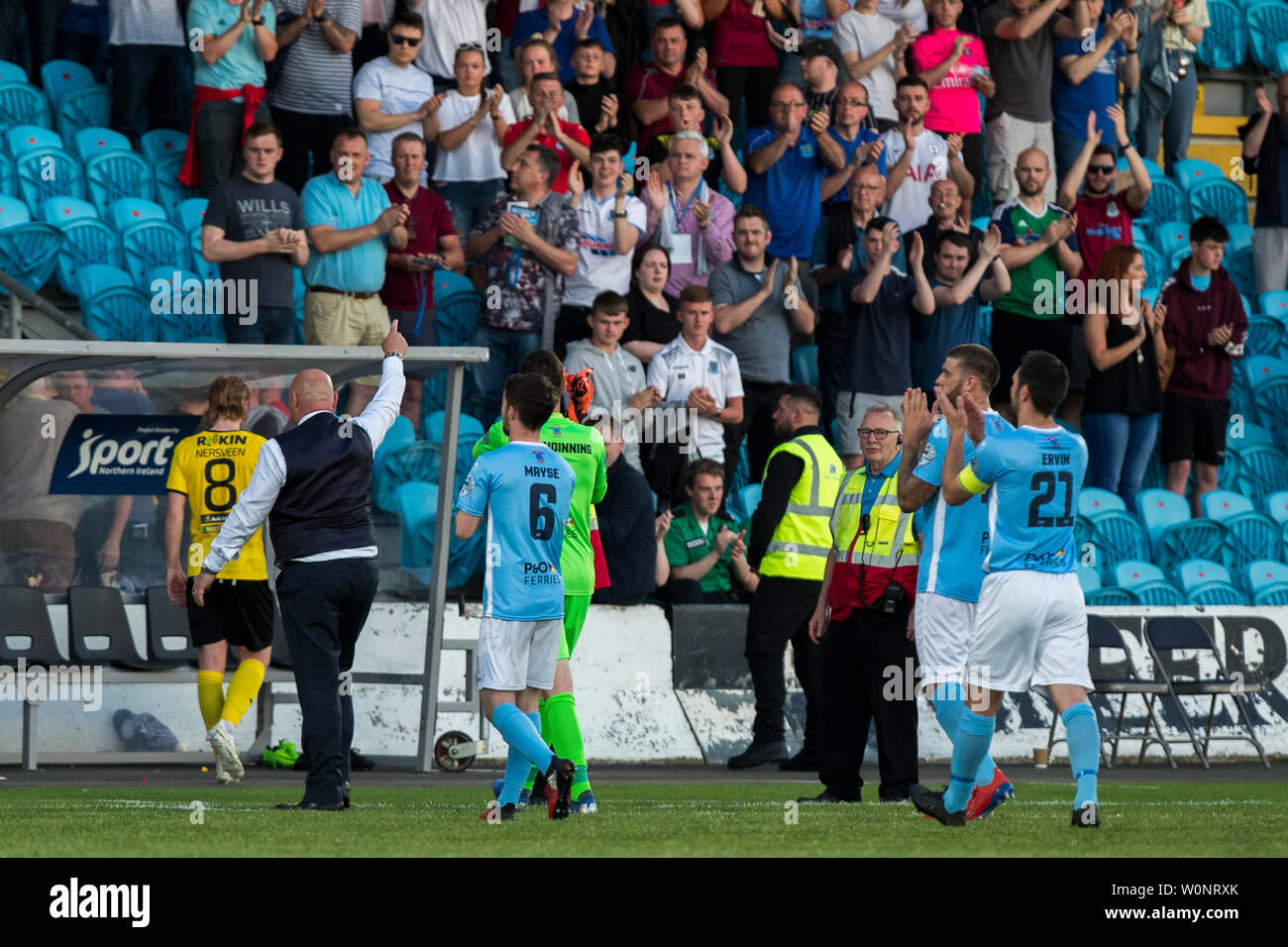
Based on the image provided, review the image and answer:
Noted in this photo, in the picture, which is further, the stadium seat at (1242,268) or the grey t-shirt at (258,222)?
the stadium seat at (1242,268)

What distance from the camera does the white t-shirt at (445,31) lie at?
55.1 ft

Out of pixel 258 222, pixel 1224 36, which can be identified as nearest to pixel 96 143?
pixel 258 222

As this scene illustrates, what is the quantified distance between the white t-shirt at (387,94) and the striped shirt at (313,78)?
181 mm

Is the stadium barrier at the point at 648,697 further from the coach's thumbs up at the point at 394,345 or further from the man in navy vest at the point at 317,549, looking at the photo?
the man in navy vest at the point at 317,549

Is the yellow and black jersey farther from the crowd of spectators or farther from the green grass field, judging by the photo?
the green grass field

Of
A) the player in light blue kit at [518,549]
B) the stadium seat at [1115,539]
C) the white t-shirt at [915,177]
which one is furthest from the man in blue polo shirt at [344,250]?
the stadium seat at [1115,539]

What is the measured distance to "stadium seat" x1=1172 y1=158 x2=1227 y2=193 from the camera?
67.8 feet

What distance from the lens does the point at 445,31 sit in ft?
55.2

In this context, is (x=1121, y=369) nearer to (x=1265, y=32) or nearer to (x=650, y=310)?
(x=650, y=310)

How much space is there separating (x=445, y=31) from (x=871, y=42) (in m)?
4.25

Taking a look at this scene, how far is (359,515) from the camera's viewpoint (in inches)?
367

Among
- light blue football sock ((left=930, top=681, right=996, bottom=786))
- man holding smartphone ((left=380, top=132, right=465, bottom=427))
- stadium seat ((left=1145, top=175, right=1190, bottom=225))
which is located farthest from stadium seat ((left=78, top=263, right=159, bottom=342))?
stadium seat ((left=1145, top=175, right=1190, bottom=225))

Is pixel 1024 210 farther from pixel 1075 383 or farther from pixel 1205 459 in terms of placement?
pixel 1205 459
